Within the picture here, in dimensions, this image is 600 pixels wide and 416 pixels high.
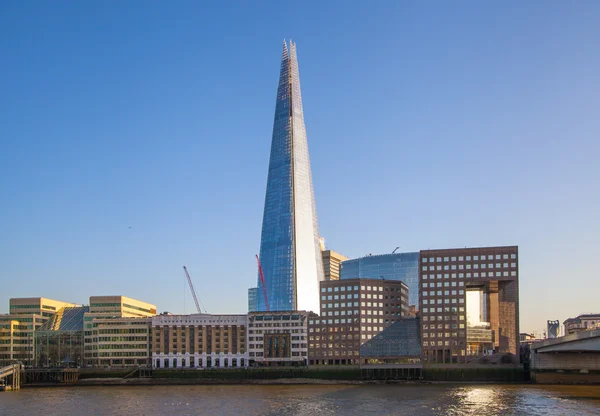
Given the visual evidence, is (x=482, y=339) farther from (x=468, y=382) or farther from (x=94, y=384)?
(x=94, y=384)

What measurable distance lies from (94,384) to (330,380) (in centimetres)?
5529

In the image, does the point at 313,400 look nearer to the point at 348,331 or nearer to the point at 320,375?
the point at 320,375

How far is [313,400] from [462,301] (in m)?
74.2

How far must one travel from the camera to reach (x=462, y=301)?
189000 mm

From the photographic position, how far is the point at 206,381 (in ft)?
601

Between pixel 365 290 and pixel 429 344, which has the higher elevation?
pixel 365 290

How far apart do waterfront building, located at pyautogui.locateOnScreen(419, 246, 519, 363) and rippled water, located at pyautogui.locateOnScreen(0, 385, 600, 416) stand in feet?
102

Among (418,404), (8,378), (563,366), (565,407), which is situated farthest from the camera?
(8,378)

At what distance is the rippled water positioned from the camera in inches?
4323

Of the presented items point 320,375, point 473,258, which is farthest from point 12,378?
point 473,258

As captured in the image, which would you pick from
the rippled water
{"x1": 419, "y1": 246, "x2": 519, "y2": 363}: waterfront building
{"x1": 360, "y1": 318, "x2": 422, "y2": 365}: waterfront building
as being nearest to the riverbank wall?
{"x1": 360, "y1": 318, "x2": 422, "y2": 365}: waterfront building

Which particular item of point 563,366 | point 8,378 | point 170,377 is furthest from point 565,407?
point 8,378

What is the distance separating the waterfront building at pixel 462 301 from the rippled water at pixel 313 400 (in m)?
31.0

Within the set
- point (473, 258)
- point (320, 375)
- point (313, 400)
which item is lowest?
point (320, 375)
